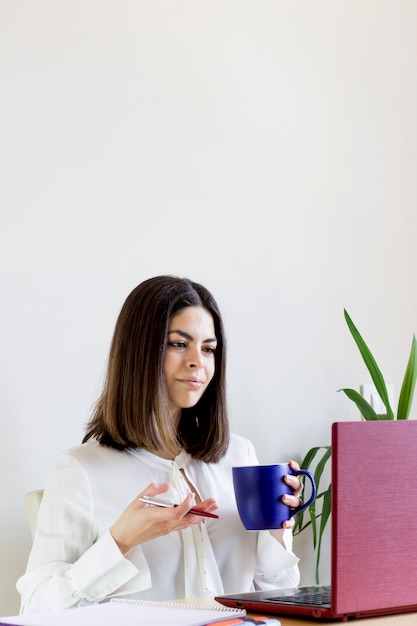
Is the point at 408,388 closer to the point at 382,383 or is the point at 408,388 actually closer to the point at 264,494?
the point at 382,383

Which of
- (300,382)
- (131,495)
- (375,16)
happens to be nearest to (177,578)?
(131,495)

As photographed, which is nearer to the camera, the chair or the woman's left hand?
the woman's left hand

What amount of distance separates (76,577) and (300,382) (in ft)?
4.07

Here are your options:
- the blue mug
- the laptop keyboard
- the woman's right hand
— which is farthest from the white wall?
the laptop keyboard

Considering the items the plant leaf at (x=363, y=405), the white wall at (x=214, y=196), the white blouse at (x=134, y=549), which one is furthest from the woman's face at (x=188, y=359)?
the plant leaf at (x=363, y=405)

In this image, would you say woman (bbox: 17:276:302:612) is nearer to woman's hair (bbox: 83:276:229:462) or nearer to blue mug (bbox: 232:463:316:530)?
woman's hair (bbox: 83:276:229:462)

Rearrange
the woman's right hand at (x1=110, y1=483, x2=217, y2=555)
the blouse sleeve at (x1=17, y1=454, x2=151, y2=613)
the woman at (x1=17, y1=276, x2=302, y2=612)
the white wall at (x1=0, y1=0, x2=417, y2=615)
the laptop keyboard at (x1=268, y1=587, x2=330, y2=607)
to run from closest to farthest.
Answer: the laptop keyboard at (x1=268, y1=587, x2=330, y2=607), the woman's right hand at (x1=110, y1=483, x2=217, y2=555), the blouse sleeve at (x1=17, y1=454, x2=151, y2=613), the woman at (x1=17, y1=276, x2=302, y2=612), the white wall at (x1=0, y1=0, x2=417, y2=615)

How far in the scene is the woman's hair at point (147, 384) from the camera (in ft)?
5.96

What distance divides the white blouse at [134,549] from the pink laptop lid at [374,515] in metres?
0.57

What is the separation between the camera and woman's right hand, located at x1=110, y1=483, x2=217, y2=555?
137cm

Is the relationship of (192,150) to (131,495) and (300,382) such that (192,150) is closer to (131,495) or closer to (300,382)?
(300,382)

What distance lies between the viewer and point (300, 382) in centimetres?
266

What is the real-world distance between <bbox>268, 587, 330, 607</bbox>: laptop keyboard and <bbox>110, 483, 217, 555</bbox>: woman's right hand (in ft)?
→ 0.69

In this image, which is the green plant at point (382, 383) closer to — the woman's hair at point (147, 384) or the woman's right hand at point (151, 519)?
the woman's hair at point (147, 384)
